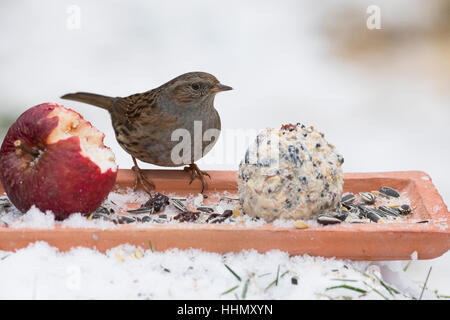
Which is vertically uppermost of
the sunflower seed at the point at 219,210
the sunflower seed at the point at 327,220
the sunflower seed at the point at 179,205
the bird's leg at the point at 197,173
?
the bird's leg at the point at 197,173

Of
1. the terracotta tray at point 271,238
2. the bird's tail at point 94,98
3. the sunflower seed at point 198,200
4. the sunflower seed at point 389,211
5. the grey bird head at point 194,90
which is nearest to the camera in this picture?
the terracotta tray at point 271,238

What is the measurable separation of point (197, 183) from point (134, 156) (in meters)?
0.45

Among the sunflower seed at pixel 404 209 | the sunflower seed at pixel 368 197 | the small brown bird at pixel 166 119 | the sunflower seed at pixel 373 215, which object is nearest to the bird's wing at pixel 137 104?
the small brown bird at pixel 166 119

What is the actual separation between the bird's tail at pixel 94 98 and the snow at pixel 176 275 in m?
1.59

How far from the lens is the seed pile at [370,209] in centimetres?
345

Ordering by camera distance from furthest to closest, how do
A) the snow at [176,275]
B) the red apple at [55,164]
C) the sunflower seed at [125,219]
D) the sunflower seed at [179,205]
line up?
the sunflower seed at [179,205], the sunflower seed at [125,219], the red apple at [55,164], the snow at [176,275]

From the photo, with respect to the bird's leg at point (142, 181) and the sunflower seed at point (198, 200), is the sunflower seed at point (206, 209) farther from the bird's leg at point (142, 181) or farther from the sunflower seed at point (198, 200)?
the bird's leg at point (142, 181)

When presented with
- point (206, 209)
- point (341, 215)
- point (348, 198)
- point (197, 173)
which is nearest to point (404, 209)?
point (348, 198)

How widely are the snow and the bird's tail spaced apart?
1.59 meters

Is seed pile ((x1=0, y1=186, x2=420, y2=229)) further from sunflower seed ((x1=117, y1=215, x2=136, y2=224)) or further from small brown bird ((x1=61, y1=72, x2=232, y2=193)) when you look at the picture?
small brown bird ((x1=61, y1=72, x2=232, y2=193))

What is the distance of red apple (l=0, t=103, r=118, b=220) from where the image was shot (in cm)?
335

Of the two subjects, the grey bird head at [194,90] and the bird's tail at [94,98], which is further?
the bird's tail at [94,98]
